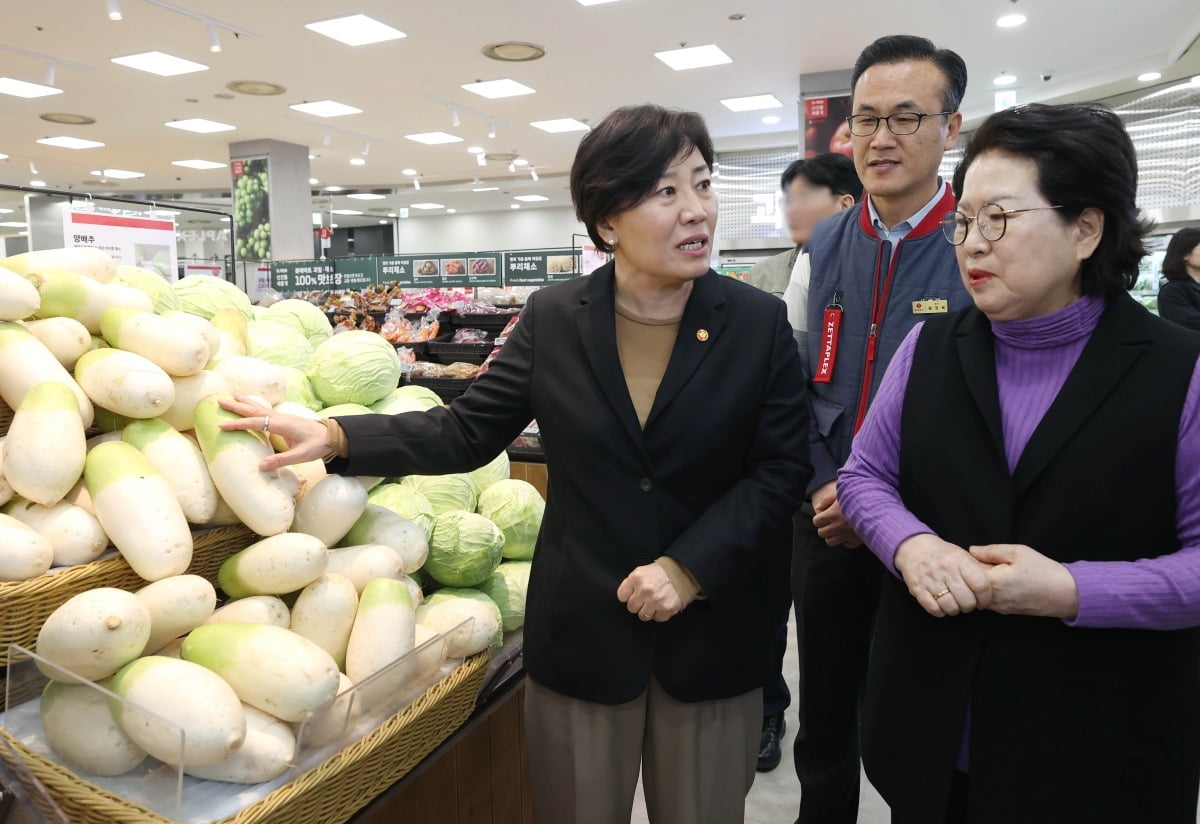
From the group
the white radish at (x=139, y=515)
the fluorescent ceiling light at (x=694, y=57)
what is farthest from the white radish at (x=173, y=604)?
the fluorescent ceiling light at (x=694, y=57)

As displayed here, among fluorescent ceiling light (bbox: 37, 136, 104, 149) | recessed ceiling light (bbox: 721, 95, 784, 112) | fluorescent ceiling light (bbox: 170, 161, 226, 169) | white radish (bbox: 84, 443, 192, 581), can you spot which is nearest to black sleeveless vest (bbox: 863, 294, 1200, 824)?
white radish (bbox: 84, 443, 192, 581)

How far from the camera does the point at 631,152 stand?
1.38m

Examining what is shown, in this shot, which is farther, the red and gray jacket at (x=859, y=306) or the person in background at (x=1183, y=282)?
the person in background at (x=1183, y=282)

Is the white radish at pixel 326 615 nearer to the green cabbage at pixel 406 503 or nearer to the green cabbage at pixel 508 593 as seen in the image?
the green cabbage at pixel 406 503

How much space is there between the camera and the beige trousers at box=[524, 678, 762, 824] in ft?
4.72

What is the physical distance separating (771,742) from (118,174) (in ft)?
54.4

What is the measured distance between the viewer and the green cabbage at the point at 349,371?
1.98 metres

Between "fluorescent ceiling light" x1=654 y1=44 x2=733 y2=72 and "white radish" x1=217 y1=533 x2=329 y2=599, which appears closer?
"white radish" x1=217 y1=533 x2=329 y2=599

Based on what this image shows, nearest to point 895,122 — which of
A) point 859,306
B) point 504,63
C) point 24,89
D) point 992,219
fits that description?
point 859,306

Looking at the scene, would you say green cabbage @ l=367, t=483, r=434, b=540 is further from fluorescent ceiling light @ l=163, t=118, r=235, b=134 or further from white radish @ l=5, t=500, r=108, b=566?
fluorescent ceiling light @ l=163, t=118, r=235, b=134

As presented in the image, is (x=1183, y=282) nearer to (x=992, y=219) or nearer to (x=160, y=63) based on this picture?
(x=992, y=219)

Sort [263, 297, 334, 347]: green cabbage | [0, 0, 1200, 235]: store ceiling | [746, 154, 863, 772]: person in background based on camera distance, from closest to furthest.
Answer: [263, 297, 334, 347]: green cabbage
[746, 154, 863, 772]: person in background
[0, 0, 1200, 235]: store ceiling

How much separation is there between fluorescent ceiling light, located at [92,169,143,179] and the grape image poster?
12.8 feet

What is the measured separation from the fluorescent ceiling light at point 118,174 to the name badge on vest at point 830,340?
16.4 metres
